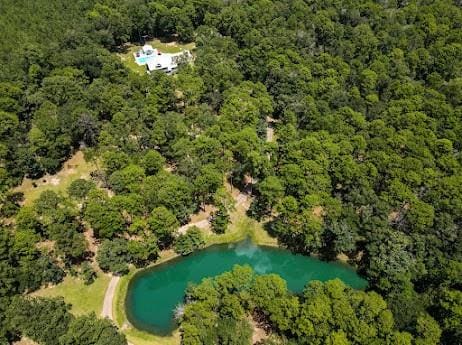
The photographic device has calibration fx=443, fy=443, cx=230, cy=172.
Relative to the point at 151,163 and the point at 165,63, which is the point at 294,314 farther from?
the point at 165,63

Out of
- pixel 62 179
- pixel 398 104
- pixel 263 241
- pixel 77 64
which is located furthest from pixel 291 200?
pixel 77 64

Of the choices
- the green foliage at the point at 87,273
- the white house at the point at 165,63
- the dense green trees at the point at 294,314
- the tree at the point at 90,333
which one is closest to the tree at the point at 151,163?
the green foliage at the point at 87,273

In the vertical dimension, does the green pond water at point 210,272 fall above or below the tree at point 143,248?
below

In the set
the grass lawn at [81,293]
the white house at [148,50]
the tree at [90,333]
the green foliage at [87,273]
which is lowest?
the grass lawn at [81,293]

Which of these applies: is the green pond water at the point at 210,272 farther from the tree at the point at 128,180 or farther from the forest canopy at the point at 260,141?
the tree at the point at 128,180

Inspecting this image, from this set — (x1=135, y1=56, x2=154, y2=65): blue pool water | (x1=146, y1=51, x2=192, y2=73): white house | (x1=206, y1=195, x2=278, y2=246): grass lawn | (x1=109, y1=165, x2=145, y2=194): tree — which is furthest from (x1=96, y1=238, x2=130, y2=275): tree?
(x1=135, y1=56, x2=154, y2=65): blue pool water

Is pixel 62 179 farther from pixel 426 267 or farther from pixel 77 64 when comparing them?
pixel 426 267
